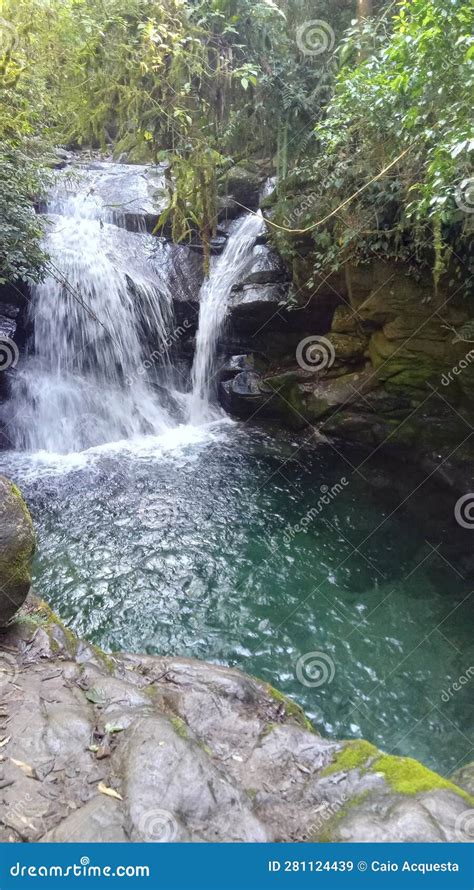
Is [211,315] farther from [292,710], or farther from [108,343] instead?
[292,710]

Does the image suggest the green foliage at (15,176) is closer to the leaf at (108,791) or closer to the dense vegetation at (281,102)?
the dense vegetation at (281,102)

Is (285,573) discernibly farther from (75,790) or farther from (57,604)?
(75,790)

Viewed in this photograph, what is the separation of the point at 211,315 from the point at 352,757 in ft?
27.2

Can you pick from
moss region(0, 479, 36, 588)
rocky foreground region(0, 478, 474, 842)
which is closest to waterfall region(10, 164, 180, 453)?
moss region(0, 479, 36, 588)

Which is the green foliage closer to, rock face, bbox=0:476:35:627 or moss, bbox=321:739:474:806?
rock face, bbox=0:476:35:627

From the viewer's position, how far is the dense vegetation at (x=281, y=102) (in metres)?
4.99

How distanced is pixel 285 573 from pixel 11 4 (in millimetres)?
8870

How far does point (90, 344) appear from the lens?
375 inches

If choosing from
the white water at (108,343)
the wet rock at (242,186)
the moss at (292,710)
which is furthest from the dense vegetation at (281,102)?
the moss at (292,710)

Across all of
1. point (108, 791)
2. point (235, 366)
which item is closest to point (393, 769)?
point (108, 791)

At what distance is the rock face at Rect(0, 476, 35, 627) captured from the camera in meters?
3.45

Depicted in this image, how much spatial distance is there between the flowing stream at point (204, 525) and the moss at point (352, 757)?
4.71ft

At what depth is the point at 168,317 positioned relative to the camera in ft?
33.1
